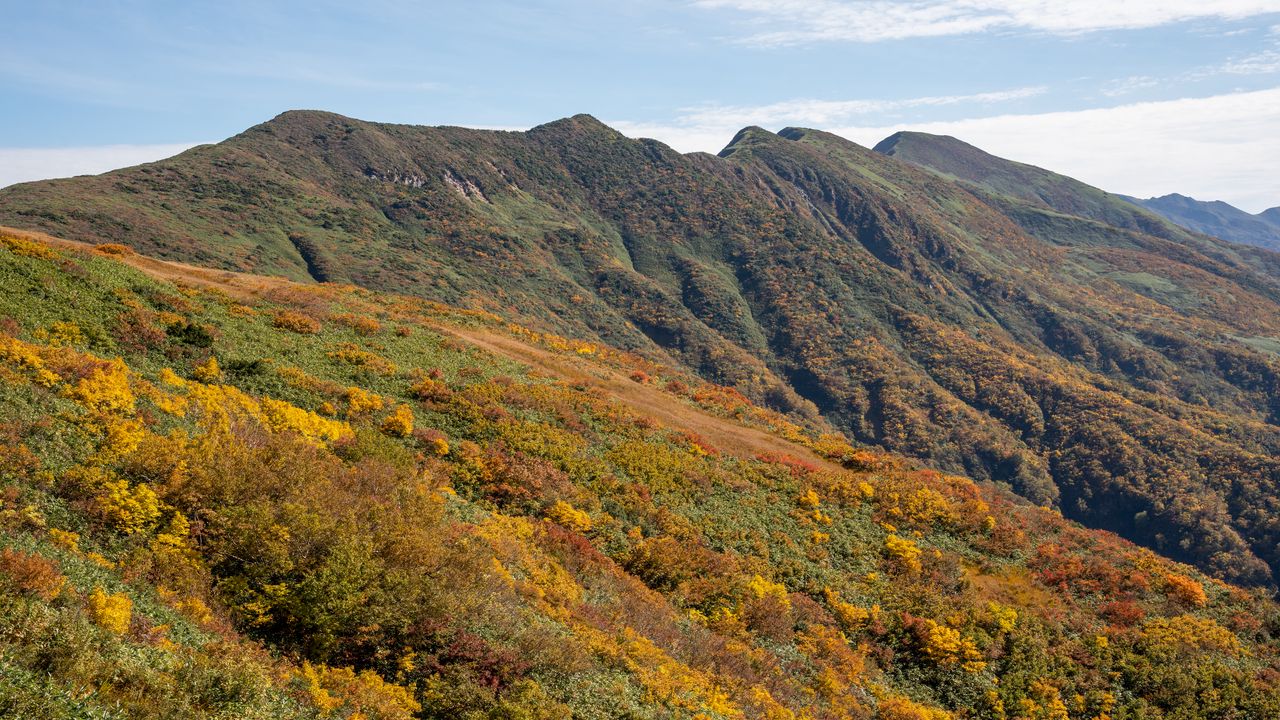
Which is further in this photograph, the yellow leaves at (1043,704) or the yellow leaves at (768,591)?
the yellow leaves at (768,591)

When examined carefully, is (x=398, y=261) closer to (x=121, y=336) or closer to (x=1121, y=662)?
(x=121, y=336)

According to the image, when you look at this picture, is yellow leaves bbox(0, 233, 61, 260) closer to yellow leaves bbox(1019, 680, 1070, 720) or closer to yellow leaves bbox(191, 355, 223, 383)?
yellow leaves bbox(191, 355, 223, 383)

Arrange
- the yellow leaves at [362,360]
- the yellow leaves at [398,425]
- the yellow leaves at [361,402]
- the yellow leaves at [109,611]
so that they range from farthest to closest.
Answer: the yellow leaves at [362,360], the yellow leaves at [361,402], the yellow leaves at [398,425], the yellow leaves at [109,611]

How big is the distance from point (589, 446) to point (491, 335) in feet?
63.8

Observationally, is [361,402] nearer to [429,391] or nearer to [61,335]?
[429,391]

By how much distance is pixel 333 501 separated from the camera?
15422 mm

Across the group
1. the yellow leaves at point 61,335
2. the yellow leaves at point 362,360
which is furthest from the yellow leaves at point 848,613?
the yellow leaves at point 61,335

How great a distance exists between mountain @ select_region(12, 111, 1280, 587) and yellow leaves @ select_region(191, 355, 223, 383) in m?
65.6

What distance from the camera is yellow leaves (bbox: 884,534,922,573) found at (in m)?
27.5

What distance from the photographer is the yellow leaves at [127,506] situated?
1254 cm

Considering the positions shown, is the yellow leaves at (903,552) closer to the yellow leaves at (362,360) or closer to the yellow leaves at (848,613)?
the yellow leaves at (848,613)

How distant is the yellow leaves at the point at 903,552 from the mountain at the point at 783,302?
76.7 meters

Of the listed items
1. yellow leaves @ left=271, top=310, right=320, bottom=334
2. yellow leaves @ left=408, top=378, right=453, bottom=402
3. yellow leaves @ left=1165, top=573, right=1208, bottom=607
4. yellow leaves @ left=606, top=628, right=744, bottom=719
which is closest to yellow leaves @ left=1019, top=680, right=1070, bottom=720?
yellow leaves @ left=1165, top=573, right=1208, bottom=607

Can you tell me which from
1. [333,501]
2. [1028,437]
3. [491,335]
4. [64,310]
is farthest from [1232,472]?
[64,310]
